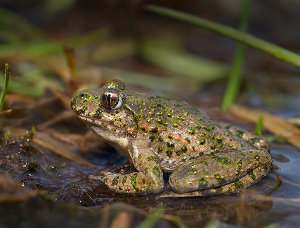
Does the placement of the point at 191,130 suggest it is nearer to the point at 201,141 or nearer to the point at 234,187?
the point at 201,141

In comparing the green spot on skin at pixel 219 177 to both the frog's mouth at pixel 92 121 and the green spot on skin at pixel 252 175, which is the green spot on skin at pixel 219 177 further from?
the frog's mouth at pixel 92 121

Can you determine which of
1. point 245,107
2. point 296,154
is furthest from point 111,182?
point 245,107

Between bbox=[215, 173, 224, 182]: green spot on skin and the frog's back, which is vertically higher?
the frog's back

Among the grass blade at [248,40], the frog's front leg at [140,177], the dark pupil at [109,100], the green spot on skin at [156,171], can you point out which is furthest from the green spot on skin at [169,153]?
the grass blade at [248,40]

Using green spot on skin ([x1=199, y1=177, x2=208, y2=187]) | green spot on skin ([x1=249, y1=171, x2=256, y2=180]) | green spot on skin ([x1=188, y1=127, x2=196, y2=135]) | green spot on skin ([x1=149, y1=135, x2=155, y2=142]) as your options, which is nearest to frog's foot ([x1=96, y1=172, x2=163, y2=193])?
green spot on skin ([x1=199, y1=177, x2=208, y2=187])

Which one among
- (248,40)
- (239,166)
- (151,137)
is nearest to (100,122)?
(151,137)

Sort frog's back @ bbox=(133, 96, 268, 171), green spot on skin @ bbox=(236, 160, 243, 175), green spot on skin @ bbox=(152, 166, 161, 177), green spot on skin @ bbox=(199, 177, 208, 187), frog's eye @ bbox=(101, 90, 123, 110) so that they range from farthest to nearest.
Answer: frog's eye @ bbox=(101, 90, 123, 110), frog's back @ bbox=(133, 96, 268, 171), green spot on skin @ bbox=(152, 166, 161, 177), green spot on skin @ bbox=(236, 160, 243, 175), green spot on skin @ bbox=(199, 177, 208, 187)

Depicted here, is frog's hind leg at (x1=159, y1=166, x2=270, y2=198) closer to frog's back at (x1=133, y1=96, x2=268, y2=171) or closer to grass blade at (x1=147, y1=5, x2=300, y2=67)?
frog's back at (x1=133, y1=96, x2=268, y2=171)
